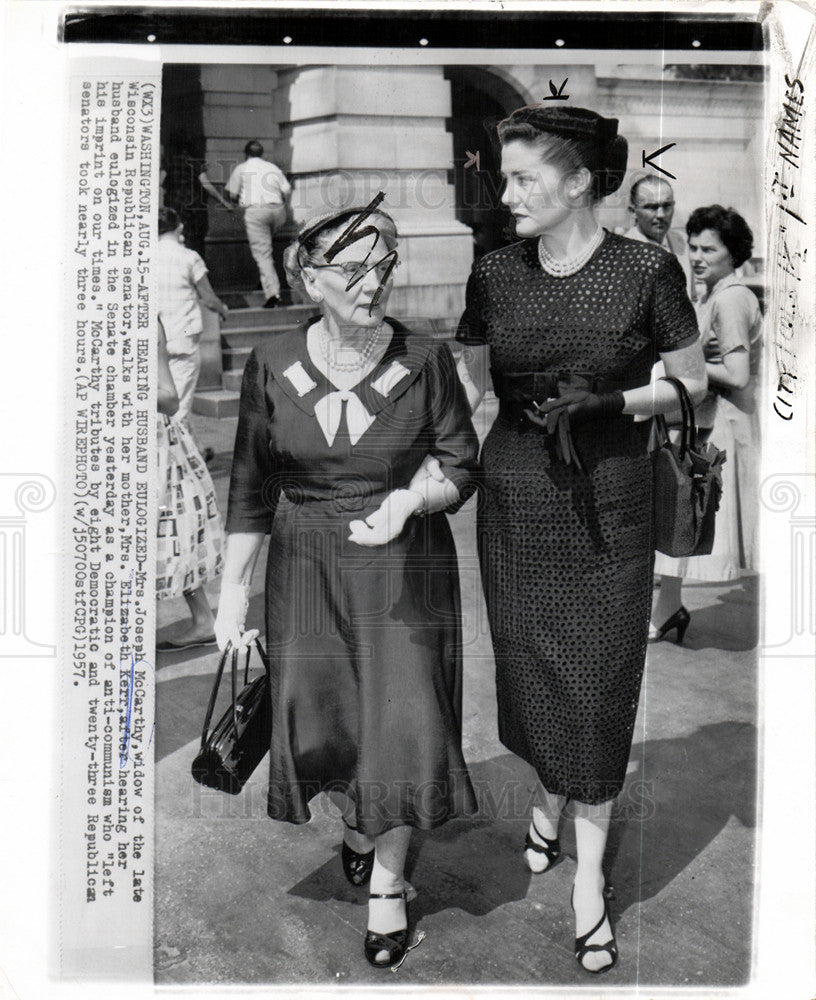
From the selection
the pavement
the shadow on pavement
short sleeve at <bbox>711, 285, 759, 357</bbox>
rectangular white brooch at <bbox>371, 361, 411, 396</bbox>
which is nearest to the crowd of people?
rectangular white brooch at <bbox>371, 361, 411, 396</bbox>

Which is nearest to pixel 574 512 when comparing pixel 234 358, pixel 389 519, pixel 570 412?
pixel 570 412

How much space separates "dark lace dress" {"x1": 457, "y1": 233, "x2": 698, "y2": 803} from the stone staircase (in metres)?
0.15

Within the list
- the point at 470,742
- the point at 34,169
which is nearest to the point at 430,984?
the point at 470,742

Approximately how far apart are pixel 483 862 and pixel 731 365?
177 centimetres

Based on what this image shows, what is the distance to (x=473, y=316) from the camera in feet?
9.83

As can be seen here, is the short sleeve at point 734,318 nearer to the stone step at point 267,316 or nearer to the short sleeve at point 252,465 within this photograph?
the stone step at point 267,316

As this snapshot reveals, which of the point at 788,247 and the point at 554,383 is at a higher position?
the point at 788,247

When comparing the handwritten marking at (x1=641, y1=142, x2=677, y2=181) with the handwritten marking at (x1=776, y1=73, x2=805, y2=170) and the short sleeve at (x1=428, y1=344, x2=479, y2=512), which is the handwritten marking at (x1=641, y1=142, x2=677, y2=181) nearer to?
the handwritten marking at (x1=776, y1=73, x2=805, y2=170)

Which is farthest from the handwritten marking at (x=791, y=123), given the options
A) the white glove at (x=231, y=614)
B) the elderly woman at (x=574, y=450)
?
the white glove at (x=231, y=614)

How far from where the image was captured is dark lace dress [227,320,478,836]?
2.86 meters

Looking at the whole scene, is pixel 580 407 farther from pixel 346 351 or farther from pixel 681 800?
pixel 681 800

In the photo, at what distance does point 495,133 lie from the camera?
116 inches

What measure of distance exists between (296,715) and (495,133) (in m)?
1.76

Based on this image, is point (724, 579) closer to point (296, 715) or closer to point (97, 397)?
point (296, 715)
